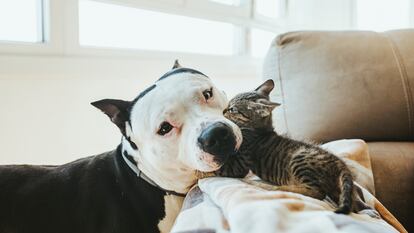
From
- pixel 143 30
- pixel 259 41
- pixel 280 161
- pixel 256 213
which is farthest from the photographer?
pixel 259 41

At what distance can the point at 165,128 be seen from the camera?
0.88 meters

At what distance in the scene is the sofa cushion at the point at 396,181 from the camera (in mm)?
1228

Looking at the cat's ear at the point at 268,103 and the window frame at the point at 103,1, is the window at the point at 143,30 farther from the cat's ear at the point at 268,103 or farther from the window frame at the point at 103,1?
the cat's ear at the point at 268,103

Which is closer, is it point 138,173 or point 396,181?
point 138,173

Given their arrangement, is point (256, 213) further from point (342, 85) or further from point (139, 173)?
point (342, 85)

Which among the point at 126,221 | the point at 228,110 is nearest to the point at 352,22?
the point at 228,110

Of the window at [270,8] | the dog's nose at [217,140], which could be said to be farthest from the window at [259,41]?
the dog's nose at [217,140]

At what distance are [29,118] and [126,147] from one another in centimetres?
61

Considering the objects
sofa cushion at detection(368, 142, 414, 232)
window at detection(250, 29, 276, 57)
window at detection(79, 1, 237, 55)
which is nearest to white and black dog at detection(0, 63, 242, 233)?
sofa cushion at detection(368, 142, 414, 232)

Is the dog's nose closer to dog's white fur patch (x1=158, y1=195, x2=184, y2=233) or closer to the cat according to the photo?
the cat

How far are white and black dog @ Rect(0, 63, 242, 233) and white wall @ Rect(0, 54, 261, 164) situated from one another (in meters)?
0.46

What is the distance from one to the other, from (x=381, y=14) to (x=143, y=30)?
2262 mm

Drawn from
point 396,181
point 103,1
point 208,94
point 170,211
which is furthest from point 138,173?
point 103,1

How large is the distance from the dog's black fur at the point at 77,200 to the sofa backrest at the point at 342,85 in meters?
0.63
